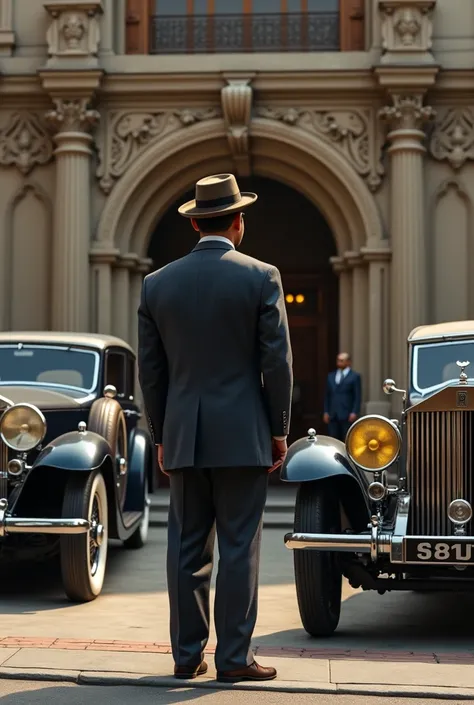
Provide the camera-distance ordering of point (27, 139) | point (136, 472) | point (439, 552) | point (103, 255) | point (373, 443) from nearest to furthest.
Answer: point (439, 552) → point (373, 443) → point (136, 472) → point (103, 255) → point (27, 139)

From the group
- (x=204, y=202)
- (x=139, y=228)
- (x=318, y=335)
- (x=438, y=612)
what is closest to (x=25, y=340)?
(x=438, y=612)

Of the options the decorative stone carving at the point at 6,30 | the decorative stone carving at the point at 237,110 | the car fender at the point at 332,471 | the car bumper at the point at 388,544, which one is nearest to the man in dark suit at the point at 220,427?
the car bumper at the point at 388,544

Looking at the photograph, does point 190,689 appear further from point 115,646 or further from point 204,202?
point 204,202

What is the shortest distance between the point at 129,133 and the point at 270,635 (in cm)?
971

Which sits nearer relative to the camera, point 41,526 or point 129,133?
point 41,526

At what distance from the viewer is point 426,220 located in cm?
1434

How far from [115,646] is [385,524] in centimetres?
162

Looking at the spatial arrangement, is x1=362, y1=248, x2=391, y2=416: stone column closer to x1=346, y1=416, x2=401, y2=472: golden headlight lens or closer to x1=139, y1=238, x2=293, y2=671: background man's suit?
x1=346, y1=416, x2=401, y2=472: golden headlight lens

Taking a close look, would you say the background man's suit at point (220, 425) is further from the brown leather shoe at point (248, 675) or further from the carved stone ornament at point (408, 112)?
the carved stone ornament at point (408, 112)

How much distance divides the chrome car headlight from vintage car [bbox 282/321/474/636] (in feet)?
5.79

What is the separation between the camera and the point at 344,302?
14.9 m

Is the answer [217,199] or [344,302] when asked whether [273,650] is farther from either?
[344,302]

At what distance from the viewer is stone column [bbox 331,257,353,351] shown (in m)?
14.7

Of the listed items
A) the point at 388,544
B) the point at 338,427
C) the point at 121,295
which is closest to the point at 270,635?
the point at 388,544
